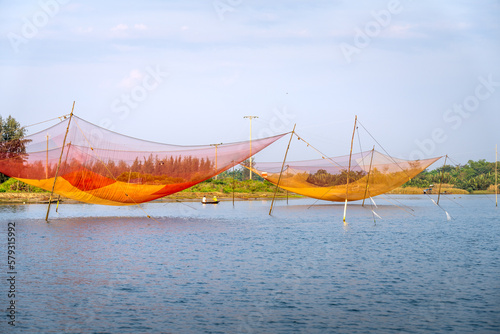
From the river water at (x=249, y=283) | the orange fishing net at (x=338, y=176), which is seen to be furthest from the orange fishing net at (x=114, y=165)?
the orange fishing net at (x=338, y=176)

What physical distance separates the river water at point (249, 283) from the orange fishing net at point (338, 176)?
11.5 meters

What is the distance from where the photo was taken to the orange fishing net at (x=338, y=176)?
32.1m

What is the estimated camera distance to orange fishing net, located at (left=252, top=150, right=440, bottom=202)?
32125 millimetres

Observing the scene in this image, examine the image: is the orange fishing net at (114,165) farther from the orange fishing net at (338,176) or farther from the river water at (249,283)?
the orange fishing net at (338,176)

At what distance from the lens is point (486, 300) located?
9.59m

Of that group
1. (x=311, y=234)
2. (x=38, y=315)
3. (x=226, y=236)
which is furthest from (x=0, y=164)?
(x=38, y=315)

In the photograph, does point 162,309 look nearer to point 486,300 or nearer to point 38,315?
point 38,315

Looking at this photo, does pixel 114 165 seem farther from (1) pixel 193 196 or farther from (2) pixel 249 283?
(1) pixel 193 196

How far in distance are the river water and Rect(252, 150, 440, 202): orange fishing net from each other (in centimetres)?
1153

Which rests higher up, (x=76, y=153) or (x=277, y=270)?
(x=76, y=153)

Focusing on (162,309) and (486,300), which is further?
(486,300)

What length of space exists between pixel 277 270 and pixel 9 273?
5.99 metres

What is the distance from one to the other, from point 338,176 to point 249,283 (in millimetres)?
23224

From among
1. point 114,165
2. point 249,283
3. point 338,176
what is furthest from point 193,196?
point 249,283
